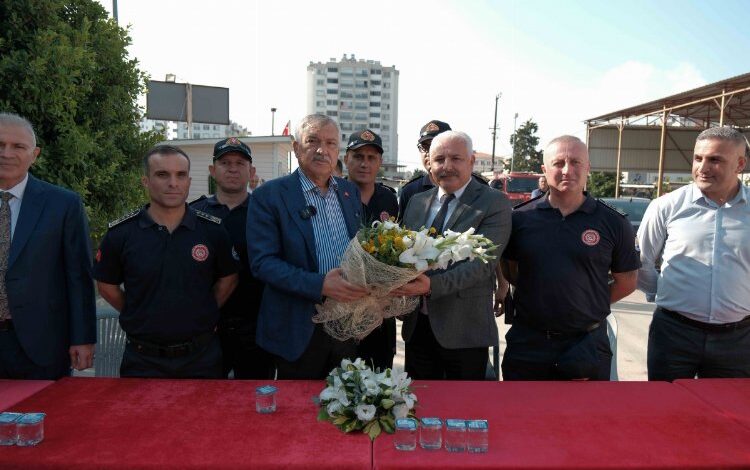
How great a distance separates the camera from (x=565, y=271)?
2893 millimetres

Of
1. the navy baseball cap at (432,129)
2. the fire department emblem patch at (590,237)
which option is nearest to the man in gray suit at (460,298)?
the fire department emblem patch at (590,237)

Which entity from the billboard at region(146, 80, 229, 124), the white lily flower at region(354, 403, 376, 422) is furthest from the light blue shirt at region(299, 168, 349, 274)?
the billboard at region(146, 80, 229, 124)

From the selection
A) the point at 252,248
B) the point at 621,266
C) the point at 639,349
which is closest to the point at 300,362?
the point at 252,248

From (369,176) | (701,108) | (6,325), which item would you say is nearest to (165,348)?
(6,325)

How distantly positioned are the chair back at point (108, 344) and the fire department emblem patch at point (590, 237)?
3.27 meters

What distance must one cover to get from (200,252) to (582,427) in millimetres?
2067

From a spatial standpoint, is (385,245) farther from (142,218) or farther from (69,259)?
(69,259)

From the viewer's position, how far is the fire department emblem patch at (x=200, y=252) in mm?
2839

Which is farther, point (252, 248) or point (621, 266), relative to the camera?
point (621, 266)

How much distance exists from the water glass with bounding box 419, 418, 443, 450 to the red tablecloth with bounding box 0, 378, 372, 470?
0.20 meters

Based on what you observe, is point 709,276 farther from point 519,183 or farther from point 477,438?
point 519,183

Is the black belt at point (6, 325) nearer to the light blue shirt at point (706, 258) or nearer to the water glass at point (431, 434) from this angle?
the water glass at point (431, 434)

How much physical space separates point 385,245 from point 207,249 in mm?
1253

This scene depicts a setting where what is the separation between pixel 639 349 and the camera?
6090 mm
